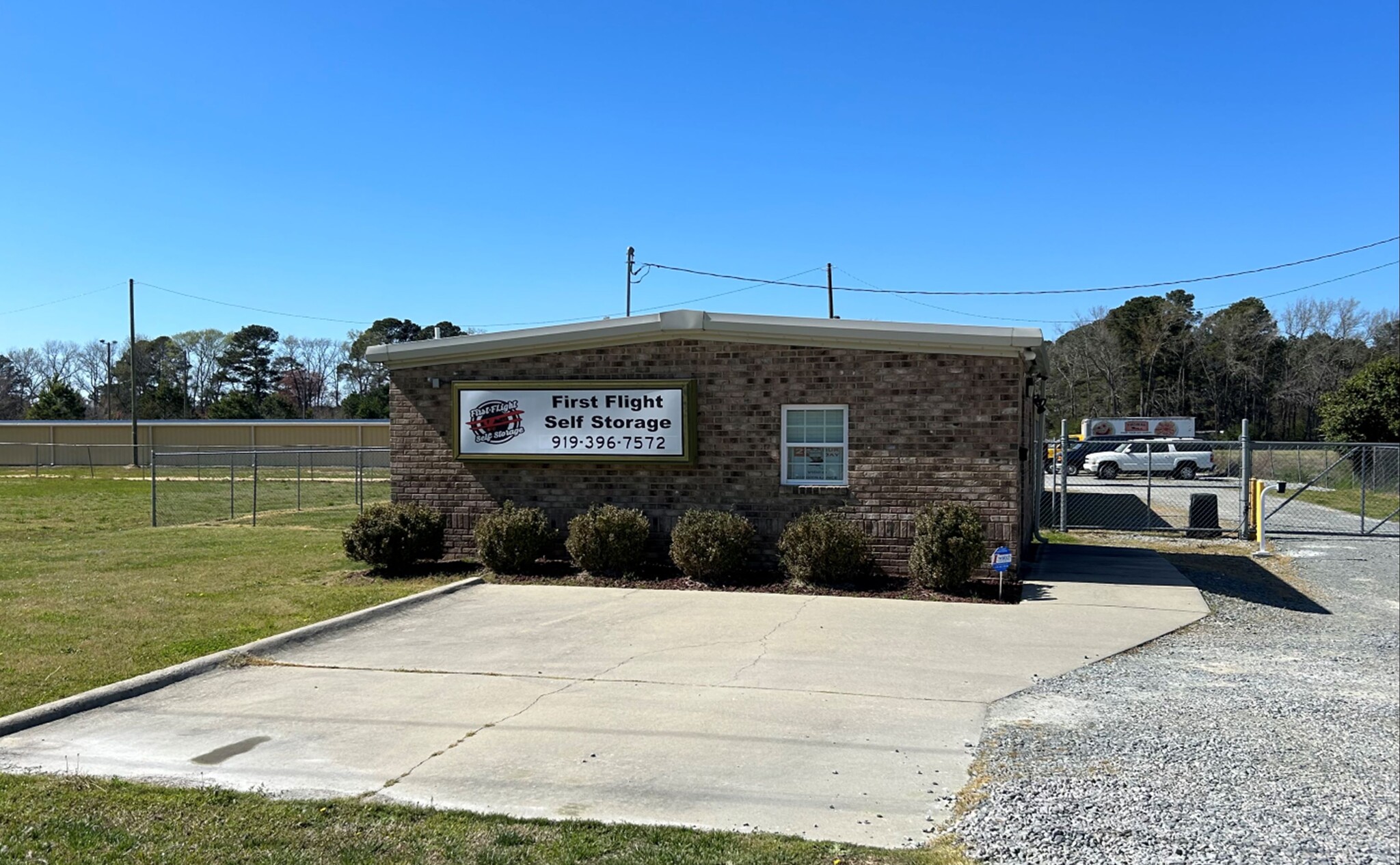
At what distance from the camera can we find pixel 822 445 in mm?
12719

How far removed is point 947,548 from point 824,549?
1408mm

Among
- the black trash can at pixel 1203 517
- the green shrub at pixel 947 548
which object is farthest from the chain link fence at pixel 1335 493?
the green shrub at pixel 947 548

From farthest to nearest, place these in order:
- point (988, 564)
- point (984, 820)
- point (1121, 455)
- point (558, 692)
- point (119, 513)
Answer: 1. point (1121, 455)
2. point (119, 513)
3. point (988, 564)
4. point (558, 692)
5. point (984, 820)

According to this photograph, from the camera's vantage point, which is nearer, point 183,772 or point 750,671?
point 183,772

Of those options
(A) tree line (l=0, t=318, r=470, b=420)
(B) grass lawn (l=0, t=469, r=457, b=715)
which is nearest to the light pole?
(A) tree line (l=0, t=318, r=470, b=420)

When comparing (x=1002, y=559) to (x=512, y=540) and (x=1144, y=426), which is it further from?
(x=1144, y=426)

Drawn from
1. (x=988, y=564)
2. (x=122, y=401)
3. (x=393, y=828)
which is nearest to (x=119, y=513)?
(x=988, y=564)

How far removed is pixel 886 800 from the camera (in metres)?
5.11

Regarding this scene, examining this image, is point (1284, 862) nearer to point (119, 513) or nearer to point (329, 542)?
point (329, 542)

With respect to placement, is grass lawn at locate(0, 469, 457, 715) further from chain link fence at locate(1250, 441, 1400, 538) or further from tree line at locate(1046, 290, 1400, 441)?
Result: tree line at locate(1046, 290, 1400, 441)

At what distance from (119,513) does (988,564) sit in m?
21.1

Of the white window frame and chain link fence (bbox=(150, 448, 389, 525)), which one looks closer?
the white window frame

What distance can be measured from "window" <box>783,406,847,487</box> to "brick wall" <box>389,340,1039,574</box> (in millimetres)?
129

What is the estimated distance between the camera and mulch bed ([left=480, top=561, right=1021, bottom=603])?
1156 cm
